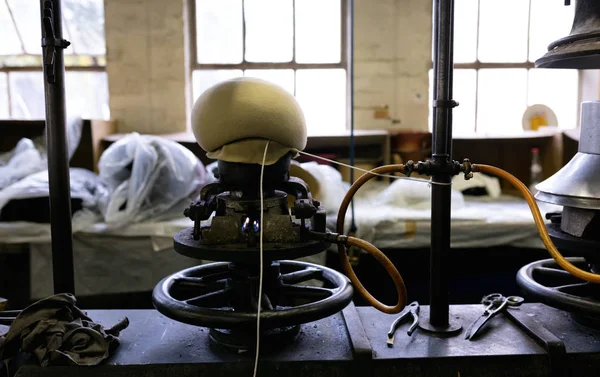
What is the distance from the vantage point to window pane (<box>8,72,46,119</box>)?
423cm

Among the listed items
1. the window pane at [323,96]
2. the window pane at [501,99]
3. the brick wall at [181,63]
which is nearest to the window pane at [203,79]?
the brick wall at [181,63]

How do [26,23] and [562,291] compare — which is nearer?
[562,291]

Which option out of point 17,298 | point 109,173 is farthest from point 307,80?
point 17,298

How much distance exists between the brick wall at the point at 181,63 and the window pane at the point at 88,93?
8.0 inches

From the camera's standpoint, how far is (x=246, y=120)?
122 cm

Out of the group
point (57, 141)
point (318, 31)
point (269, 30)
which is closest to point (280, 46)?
point (269, 30)

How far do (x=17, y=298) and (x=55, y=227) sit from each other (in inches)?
73.7

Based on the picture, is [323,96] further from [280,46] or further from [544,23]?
[544,23]

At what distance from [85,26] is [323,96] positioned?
1.86m

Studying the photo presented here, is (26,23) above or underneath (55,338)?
above

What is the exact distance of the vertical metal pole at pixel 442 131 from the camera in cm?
127

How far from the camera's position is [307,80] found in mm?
4238

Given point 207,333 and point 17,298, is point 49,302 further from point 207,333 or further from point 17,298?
point 17,298

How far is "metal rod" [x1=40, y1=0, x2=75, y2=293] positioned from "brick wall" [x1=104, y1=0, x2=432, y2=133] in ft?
8.78
